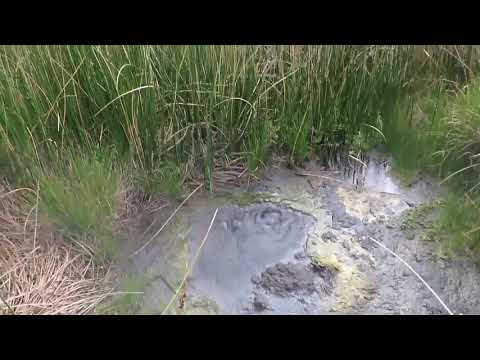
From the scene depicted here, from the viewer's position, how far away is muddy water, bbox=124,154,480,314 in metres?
1.84

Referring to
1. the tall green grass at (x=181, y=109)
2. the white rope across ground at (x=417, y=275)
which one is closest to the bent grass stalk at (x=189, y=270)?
the tall green grass at (x=181, y=109)

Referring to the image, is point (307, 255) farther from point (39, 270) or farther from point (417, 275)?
point (39, 270)

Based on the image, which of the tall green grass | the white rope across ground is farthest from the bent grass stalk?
the white rope across ground

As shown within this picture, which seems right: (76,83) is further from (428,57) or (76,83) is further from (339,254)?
(428,57)

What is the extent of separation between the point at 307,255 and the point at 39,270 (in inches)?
43.4

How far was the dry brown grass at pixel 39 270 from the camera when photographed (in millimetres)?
1799

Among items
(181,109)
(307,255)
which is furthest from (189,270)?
(181,109)

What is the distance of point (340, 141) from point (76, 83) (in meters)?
1.37

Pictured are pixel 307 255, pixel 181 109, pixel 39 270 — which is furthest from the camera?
Answer: pixel 181 109

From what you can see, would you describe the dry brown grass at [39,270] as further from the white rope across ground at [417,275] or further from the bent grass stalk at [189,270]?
the white rope across ground at [417,275]

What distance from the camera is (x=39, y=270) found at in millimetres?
1905

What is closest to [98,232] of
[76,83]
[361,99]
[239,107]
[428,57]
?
[76,83]

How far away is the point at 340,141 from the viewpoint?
2559 millimetres

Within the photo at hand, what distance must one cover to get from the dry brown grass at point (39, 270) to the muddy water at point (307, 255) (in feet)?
0.59
